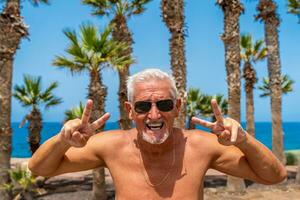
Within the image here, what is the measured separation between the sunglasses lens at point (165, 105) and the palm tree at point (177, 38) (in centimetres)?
1144

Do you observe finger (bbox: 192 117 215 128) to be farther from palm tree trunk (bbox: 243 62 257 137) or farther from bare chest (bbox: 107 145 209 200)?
palm tree trunk (bbox: 243 62 257 137)

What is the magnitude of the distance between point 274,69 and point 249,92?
140 inches

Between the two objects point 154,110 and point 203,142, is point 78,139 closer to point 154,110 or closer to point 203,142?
point 154,110

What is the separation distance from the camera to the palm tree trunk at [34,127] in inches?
664

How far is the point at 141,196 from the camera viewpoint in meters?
2.89

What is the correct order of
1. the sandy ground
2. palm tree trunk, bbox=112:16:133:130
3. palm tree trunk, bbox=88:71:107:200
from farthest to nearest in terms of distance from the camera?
palm tree trunk, bbox=112:16:133:130 < the sandy ground < palm tree trunk, bbox=88:71:107:200

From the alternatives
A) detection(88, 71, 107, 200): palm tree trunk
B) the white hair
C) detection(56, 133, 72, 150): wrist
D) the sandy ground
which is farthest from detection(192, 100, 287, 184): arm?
the sandy ground

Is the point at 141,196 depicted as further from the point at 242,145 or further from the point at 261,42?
the point at 261,42

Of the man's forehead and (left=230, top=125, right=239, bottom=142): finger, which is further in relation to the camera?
the man's forehead

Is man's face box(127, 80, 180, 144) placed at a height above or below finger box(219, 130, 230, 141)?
above

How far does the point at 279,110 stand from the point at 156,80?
57.0 ft

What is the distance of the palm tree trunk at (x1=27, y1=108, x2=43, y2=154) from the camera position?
16866 mm

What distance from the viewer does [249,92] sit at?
2247 centimetres

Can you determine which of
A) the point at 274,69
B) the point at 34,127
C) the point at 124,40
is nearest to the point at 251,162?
the point at 124,40
